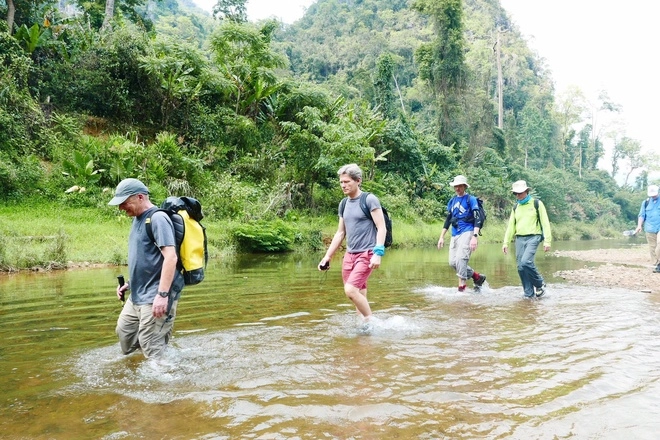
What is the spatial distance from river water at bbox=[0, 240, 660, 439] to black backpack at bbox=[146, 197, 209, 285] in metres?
0.78

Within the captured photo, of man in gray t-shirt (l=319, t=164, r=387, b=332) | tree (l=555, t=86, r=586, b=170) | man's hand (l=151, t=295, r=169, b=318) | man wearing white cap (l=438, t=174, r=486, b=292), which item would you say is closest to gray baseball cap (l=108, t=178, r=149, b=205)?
man's hand (l=151, t=295, r=169, b=318)

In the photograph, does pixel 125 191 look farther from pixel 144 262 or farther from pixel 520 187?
pixel 520 187

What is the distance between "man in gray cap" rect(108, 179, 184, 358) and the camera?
12.8 ft

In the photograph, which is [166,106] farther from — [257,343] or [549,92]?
[549,92]

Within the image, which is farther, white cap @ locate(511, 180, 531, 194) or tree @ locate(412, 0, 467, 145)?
tree @ locate(412, 0, 467, 145)

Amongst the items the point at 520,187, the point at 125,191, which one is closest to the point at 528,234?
the point at 520,187

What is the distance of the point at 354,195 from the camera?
5.59 meters

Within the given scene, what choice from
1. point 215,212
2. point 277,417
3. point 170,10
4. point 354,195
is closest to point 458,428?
point 277,417

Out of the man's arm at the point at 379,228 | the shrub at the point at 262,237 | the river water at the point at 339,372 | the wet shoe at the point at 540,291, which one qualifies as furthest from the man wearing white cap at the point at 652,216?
the shrub at the point at 262,237

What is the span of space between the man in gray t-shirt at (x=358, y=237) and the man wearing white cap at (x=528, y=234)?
3541 millimetres

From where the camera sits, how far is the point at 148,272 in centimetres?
405

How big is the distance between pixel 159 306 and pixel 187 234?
2.14 ft

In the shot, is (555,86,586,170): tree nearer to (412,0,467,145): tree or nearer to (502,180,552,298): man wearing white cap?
(412,0,467,145): tree

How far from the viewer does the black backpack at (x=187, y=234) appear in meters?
4.13
